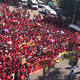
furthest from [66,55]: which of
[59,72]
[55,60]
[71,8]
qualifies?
[71,8]

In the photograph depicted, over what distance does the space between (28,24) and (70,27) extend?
21.4 ft

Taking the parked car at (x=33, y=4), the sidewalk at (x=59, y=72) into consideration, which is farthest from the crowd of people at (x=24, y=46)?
the parked car at (x=33, y=4)

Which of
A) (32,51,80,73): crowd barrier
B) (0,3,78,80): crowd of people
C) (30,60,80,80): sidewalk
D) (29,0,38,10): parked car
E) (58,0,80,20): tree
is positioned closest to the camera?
(0,3,78,80): crowd of people

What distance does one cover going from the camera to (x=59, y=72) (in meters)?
12.4

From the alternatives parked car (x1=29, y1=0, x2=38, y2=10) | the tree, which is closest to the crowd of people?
the tree

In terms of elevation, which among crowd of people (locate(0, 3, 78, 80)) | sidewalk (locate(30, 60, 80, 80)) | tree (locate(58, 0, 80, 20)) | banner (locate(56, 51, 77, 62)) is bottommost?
sidewalk (locate(30, 60, 80, 80))

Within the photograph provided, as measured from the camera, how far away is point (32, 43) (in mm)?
14328

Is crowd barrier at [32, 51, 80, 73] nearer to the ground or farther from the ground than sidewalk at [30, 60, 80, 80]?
farther from the ground

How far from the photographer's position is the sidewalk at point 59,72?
11.5 meters

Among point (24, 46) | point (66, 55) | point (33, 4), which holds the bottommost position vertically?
point (66, 55)

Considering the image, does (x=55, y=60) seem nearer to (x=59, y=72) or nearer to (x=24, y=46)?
(x=59, y=72)

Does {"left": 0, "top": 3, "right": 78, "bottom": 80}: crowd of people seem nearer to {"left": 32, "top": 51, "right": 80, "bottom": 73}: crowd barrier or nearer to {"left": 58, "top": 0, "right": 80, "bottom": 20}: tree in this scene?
{"left": 32, "top": 51, "right": 80, "bottom": 73}: crowd barrier

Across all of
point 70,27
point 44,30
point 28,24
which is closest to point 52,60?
point 44,30

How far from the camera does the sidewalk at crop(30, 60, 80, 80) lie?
1148 centimetres
